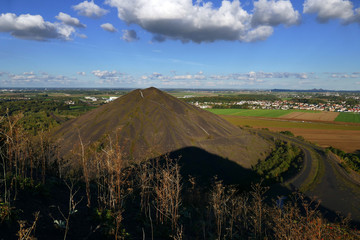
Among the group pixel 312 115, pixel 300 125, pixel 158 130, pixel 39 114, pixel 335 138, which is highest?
pixel 158 130

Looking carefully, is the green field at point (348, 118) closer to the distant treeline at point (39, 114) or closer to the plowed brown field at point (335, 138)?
the plowed brown field at point (335, 138)

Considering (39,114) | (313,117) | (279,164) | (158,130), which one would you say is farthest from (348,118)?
(39,114)

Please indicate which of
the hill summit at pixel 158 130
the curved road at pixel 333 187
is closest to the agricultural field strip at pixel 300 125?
the curved road at pixel 333 187

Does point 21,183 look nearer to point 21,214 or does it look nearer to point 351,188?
point 21,214

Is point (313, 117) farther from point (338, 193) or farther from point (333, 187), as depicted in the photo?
point (338, 193)

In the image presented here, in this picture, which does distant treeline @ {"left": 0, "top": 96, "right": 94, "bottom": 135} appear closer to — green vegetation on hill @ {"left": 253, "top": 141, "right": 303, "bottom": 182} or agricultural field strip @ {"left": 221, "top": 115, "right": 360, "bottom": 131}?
green vegetation on hill @ {"left": 253, "top": 141, "right": 303, "bottom": 182}
